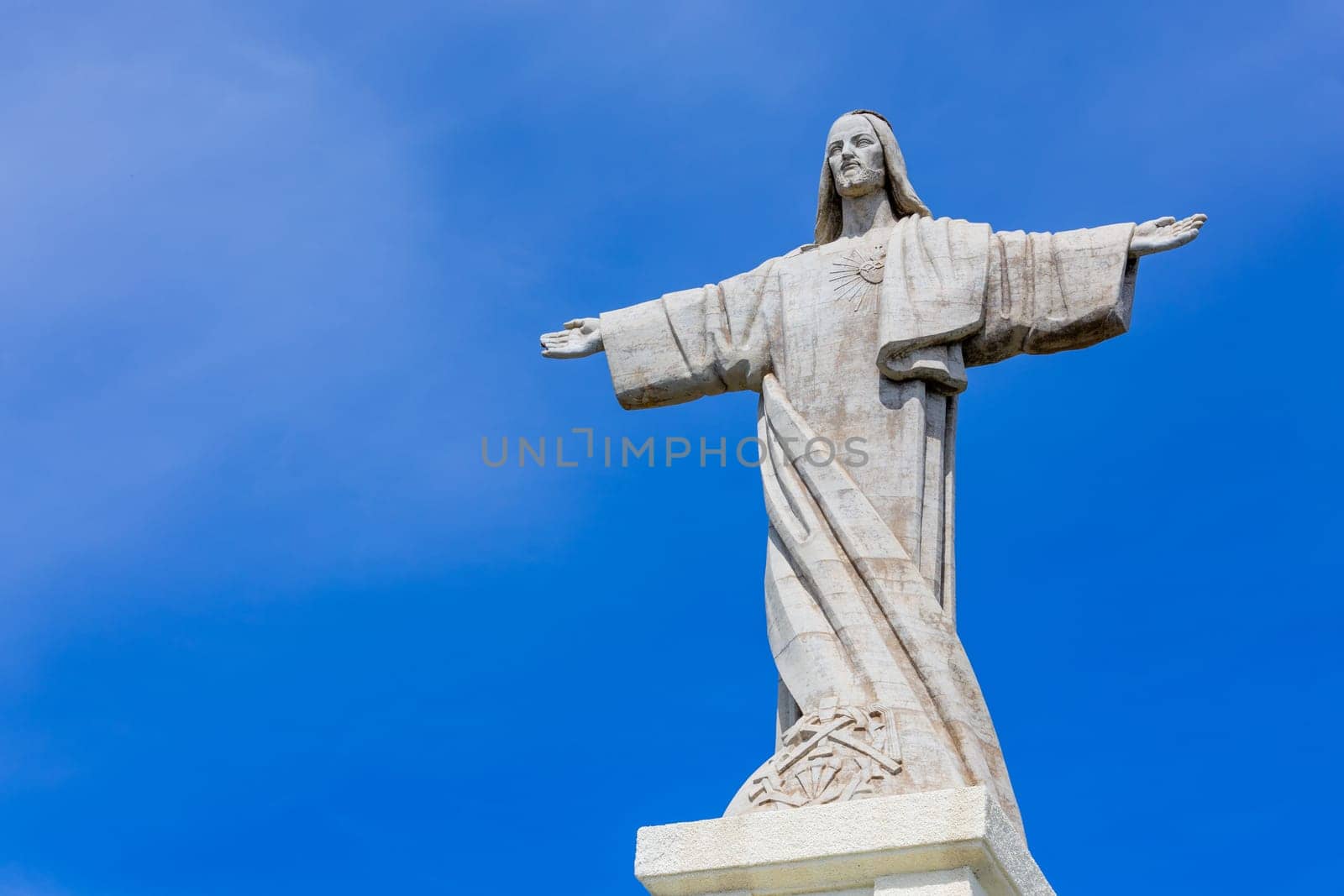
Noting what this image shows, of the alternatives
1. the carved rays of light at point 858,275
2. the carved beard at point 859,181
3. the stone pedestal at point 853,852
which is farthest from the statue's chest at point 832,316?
the stone pedestal at point 853,852

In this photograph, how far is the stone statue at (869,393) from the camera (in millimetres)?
9945

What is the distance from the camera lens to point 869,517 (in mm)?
10672

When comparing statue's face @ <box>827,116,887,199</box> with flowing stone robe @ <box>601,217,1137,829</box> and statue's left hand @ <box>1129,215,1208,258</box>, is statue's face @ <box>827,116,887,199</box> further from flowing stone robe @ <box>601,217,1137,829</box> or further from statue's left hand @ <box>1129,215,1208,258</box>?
statue's left hand @ <box>1129,215,1208,258</box>

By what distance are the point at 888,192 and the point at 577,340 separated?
7.47 ft

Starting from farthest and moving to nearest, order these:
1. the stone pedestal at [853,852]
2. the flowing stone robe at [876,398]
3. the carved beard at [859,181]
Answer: the carved beard at [859,181] → the flowing stone robe at [876,398] → the stone pedestal at [853,852]

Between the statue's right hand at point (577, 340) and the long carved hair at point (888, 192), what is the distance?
160 centimetres

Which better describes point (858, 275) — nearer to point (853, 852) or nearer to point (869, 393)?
point (869, 393)

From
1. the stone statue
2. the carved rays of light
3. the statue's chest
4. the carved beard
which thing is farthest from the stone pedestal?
the carved beard

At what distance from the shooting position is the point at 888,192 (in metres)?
12.2

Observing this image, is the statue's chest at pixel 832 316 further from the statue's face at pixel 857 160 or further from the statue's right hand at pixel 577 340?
the statue's right hand at pixel 577 340

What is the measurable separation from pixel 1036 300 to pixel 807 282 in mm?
1446

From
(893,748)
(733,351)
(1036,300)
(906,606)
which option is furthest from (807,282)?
(893,748)

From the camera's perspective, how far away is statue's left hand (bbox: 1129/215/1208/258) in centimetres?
1116

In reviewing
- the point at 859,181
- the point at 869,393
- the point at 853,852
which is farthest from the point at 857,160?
the point at 853,852
